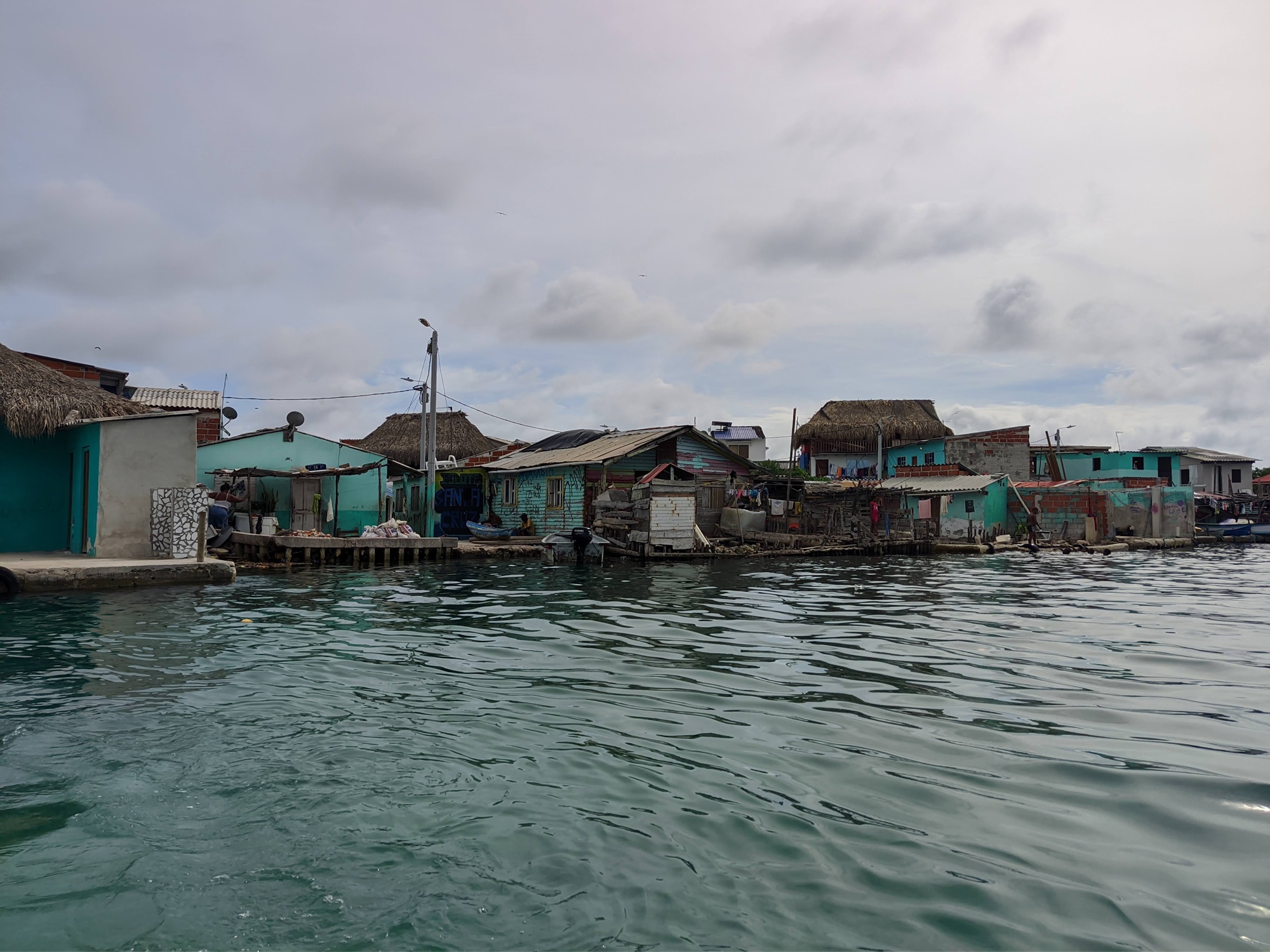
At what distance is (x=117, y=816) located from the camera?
4750mm

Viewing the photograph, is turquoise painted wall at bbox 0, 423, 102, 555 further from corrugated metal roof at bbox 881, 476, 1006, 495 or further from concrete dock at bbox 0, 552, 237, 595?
corrugated metal roof at bbox 881, 476, 1006, 495

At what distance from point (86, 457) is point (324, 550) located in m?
6.86

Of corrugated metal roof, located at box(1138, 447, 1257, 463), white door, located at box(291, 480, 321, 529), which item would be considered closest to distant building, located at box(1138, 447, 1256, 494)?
corrugated metal roof, located at box(1138, 447, 1257, 463)

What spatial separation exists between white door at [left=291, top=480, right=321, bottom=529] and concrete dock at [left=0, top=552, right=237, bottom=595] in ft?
31.8

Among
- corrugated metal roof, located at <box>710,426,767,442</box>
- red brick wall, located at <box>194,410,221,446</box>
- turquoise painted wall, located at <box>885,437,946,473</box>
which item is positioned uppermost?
corrugated metal roof, located at <box>710,426,767,442</box>

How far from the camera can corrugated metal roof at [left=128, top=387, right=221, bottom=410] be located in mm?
29031

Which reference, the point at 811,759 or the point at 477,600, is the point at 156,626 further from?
the point at 811,759

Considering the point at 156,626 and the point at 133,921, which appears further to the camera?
the point at 156,626

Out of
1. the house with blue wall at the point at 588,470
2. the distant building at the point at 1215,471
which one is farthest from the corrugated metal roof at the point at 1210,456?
the house with blue wall at the point at 588,470

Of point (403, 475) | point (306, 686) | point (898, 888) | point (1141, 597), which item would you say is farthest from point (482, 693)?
point (403, 475)

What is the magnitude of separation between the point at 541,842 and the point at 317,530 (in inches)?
1003

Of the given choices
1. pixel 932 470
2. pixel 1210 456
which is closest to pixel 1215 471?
pixel 1210 456

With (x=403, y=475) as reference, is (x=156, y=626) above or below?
below

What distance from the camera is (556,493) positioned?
3173cm
